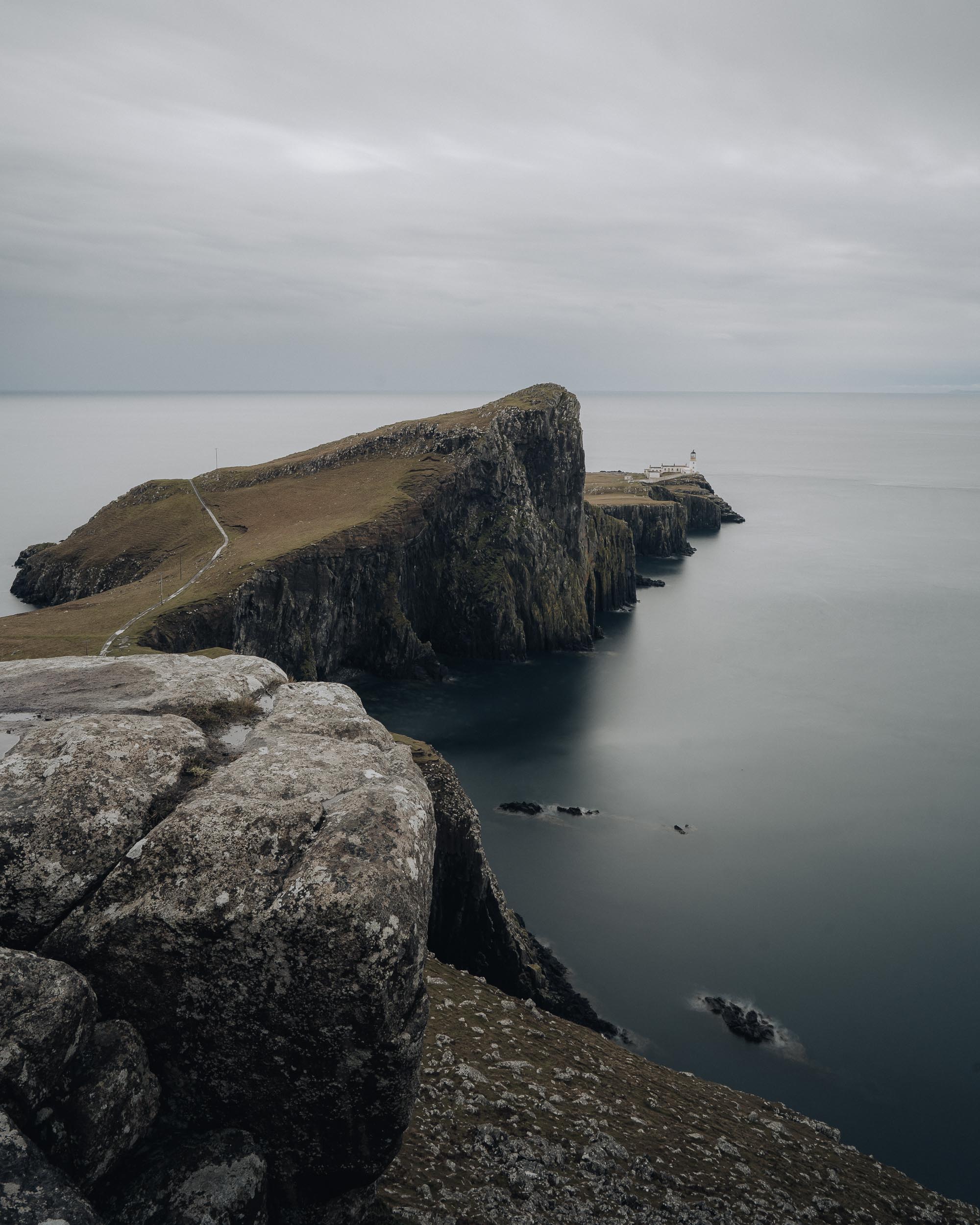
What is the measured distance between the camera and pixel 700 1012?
38.9m

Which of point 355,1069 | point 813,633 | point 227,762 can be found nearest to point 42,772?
point 227,762

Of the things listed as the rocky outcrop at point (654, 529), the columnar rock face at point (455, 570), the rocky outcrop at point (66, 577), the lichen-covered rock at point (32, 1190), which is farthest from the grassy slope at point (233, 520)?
the rocky outcrop at point (654, 529)

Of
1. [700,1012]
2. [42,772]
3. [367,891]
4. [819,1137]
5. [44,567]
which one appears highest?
[42,772]

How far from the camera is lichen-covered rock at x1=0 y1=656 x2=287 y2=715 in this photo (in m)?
19.7

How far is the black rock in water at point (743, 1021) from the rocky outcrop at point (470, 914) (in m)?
6.03

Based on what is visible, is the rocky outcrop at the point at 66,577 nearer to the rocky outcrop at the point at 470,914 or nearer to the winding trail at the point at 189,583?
the winding trail at the point at 189,583

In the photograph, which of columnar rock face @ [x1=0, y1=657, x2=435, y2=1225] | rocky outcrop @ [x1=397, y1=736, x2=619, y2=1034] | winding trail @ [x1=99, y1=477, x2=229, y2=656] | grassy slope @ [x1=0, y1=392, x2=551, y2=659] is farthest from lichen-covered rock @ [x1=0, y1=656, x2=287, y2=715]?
grassy slope @ [x1=0, y1=392, x2=551, y2=659]

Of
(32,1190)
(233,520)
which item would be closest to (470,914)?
(32,1190)

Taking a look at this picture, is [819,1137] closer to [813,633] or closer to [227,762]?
[227,762]

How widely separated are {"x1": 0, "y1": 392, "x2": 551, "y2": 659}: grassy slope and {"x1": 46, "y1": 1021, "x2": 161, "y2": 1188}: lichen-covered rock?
49.1m

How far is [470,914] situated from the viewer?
35.5 meters

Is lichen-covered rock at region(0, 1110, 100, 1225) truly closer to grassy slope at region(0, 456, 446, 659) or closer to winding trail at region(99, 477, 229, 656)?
winding trail at region(99, 477, 229, 656)

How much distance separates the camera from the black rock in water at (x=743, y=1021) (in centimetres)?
3728

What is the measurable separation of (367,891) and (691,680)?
85.0 meters
